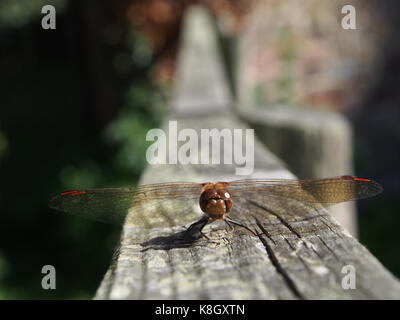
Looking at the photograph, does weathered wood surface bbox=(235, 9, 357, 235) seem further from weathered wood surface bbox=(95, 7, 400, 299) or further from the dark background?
the dark background

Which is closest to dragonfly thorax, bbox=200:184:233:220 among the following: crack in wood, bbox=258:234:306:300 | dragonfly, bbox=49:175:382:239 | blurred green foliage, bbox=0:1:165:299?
dragonfly, bbox=49:175:382:239

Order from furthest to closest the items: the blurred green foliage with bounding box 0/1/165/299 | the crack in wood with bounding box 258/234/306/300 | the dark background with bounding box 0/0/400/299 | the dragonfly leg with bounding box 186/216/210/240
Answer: the dark background with bounding box 0/0/400/299
the blurred green foliage with bounding box 0/1/165/299
the dragonfly leg with bounding box 186/216/210/240
the crack in wood with bounding box 258/234/306/300

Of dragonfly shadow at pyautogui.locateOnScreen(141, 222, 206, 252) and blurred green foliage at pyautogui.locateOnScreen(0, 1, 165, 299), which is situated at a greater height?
dragonfly shadow at pyautogui.locateOnScreen(141, 222, 206, 252)

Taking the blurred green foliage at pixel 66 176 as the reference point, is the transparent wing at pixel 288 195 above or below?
above

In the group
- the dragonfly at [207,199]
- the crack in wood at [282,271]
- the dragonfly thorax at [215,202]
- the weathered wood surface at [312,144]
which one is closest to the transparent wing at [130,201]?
the dragonfly at [207,199]

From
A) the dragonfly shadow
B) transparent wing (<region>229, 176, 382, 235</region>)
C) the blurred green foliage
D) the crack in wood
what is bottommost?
the blurred green foliage

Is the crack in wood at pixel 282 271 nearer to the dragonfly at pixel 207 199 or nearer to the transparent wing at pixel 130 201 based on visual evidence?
the dragonfly at pixel 207 199

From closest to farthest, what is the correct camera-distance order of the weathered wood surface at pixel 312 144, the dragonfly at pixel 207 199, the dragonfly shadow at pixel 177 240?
the dragonfly shadow at pixel 177 240 → the dragonfly at pixel 207 199 → the weathered wood surface at pixel 312 144

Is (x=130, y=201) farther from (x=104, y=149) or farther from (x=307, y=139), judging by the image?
(x=104, y=149)
